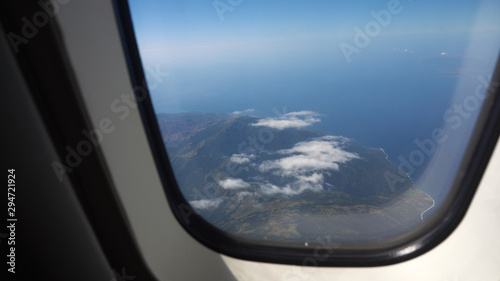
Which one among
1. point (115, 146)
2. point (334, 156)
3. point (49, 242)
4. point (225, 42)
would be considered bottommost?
point (49, 242)

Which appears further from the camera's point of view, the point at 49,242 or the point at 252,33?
→ the point at 252,33

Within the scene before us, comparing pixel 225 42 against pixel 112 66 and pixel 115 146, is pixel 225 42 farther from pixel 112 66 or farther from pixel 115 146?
pixel 115 146

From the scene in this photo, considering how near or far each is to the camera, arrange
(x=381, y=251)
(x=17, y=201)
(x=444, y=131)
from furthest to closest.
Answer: (x=381, y=251) → (x=444, y=131) → (x=17, y=201)

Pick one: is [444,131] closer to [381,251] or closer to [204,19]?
[381,251]

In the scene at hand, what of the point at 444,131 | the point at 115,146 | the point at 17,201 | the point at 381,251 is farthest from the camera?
the point at 381,251

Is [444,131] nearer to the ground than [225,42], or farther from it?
nearer to the ground

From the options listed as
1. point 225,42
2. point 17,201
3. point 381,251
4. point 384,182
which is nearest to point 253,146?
point 225,42

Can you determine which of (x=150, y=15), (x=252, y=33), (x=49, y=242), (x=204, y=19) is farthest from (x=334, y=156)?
(x=49, y=242)

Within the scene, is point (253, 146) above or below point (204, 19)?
→ below

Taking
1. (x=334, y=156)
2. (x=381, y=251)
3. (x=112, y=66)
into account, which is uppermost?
(x=112, y=66)
